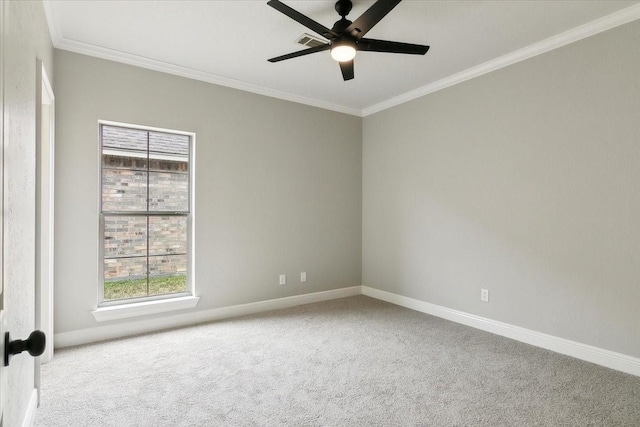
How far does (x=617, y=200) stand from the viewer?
270 cm

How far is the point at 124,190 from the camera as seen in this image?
349 centimetres

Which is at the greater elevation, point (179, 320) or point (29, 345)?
point (29, 345)

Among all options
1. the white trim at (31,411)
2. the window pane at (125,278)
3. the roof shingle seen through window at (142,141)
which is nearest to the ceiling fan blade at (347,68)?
the roof shingle seen through window at (142,141)

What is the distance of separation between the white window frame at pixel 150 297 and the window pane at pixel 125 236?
0.17 feet

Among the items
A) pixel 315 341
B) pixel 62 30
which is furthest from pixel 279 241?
pixel 62 30

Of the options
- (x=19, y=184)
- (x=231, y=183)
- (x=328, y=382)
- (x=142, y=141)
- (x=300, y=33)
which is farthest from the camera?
(x=231, y=183)

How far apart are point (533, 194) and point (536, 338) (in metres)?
1.31

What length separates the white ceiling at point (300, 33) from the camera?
103 inches

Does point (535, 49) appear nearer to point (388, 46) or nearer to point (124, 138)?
point (388, 46)

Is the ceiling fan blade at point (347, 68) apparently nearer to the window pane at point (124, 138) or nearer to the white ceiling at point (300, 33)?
the white ceiling at point (300, 33)

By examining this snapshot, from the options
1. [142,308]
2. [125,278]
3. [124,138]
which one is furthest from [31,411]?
[124,138]

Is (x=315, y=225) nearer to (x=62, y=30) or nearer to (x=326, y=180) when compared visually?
(x=326, y=180)

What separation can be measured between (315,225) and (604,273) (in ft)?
9.92

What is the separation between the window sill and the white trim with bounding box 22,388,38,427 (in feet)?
3.95
